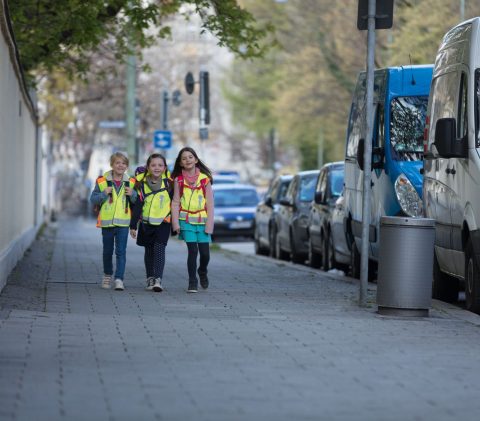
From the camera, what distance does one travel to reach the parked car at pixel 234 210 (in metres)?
37.8

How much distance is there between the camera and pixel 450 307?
15016 mm

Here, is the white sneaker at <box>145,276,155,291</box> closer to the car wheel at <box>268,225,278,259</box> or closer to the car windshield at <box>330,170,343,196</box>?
the car windshield at <box>330,170,343,196</box>

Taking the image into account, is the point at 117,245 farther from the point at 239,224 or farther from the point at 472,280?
the point at 239,224

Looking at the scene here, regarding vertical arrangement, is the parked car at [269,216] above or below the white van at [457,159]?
below

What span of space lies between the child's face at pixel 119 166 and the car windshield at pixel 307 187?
985cm

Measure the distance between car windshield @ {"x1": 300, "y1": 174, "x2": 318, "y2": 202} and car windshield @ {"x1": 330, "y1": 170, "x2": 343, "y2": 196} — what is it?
7.01 ft

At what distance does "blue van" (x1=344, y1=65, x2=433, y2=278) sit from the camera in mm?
17688

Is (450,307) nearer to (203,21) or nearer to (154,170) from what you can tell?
(154,170)

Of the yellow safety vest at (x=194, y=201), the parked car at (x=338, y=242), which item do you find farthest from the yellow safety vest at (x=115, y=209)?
the parked car at (x=338, y=242)

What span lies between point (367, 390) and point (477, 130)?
593 cm

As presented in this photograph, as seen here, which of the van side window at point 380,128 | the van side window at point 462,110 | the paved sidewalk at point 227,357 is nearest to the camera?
the paved sidewalk at point 227,357

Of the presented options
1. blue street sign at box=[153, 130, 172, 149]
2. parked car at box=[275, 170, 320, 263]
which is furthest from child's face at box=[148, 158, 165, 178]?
blue street sign at box=[153, 130, 172, 149]

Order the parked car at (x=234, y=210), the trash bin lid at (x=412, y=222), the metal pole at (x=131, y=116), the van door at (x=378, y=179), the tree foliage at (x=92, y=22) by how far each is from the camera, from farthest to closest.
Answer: the metal pole at (x=131, y=116) < the parked car at (x=234, y=210) < the tree foliage at (x=92, y=22) < the van door at (x=378, y=179) < the trash bin lid at (x=412, y=222)

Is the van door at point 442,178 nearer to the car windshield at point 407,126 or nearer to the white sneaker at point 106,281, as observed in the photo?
the car windshield at point 407,126
